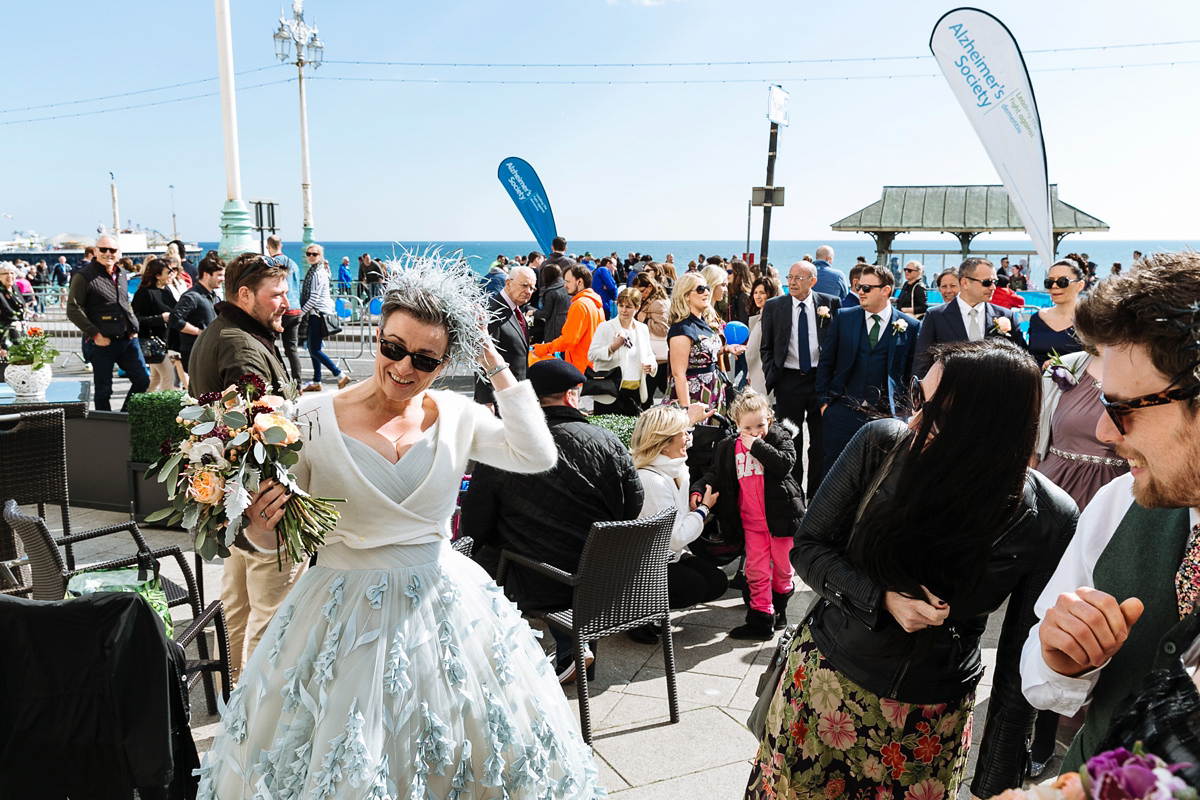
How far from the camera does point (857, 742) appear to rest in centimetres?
204

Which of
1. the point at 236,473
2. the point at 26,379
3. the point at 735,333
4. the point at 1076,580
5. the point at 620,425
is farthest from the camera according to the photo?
the point at 735,333

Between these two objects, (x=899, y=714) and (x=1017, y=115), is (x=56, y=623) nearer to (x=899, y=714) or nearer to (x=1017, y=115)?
(x=899, y=714)

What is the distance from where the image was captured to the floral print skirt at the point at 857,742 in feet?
6.64

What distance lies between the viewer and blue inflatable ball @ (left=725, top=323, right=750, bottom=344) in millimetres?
8055

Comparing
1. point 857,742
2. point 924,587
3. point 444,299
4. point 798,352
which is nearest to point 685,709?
point 857,742

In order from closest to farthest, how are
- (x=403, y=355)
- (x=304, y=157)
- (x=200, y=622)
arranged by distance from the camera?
(x=403, y=355), (x=200, y=622), (x=304, y=157)

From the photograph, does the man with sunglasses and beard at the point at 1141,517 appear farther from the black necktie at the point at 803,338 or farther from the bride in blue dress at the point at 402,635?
the black necktie at the point at 803,338

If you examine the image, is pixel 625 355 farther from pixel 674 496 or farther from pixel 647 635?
pixel 647 635

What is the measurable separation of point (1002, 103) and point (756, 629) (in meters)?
4.46

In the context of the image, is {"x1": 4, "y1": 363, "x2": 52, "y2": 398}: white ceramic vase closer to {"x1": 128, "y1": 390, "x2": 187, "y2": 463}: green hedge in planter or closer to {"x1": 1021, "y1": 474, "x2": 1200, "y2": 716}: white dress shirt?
{"x1": 128, "y1": 390, "x2": 187, "y2": 463}: green hedge in planter

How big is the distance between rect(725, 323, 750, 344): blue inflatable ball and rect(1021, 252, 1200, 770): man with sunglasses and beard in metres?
6.62

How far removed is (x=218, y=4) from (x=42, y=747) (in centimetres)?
940

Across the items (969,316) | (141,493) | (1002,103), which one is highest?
(1002,103)

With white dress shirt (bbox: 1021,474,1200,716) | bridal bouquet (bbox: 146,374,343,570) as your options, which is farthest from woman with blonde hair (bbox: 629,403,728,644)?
white dress shirt (bbox: 1021,474,1200,716)
